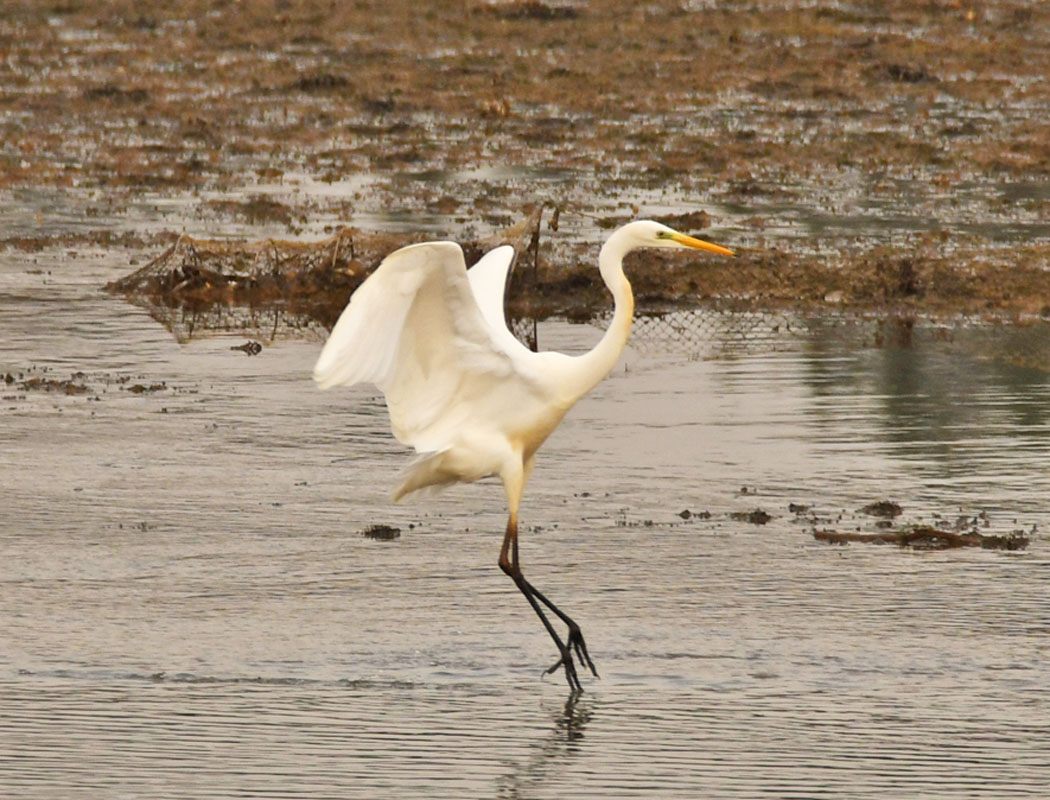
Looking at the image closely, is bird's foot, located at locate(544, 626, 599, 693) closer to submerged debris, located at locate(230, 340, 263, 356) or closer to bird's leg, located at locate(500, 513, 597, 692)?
bird's leg, located at locate(500, 513, 597, 692)

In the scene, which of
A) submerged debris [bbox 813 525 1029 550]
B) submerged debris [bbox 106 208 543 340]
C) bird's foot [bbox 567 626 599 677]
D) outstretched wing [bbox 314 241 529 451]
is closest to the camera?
outstretched wing [bbox 314 241 529 451]

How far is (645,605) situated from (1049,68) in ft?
78.2

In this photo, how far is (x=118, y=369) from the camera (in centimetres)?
1455

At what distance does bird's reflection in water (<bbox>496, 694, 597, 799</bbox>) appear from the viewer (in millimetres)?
7383

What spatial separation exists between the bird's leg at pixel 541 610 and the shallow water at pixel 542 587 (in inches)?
3.6

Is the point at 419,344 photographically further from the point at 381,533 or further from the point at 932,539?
the point at 932,539

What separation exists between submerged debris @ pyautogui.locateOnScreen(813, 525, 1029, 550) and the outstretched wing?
2041mm

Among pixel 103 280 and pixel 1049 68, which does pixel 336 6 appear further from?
pixel 103 280

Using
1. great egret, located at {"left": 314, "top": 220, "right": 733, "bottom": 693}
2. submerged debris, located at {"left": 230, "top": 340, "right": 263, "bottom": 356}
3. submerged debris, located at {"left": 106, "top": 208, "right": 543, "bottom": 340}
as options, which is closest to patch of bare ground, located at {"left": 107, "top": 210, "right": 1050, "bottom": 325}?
submerged debris, located at {"left": 106, "top": 208, "right": 543, "bottom": 340}

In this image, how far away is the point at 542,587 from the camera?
9.85m

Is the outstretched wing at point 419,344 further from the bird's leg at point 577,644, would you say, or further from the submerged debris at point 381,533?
the submerged debris at point 381,533

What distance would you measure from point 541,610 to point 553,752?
1.45 metres

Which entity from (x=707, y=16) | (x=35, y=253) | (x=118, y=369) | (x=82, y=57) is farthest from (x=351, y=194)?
(x=707, y=16)

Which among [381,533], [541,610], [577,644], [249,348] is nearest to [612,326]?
[541,610]
